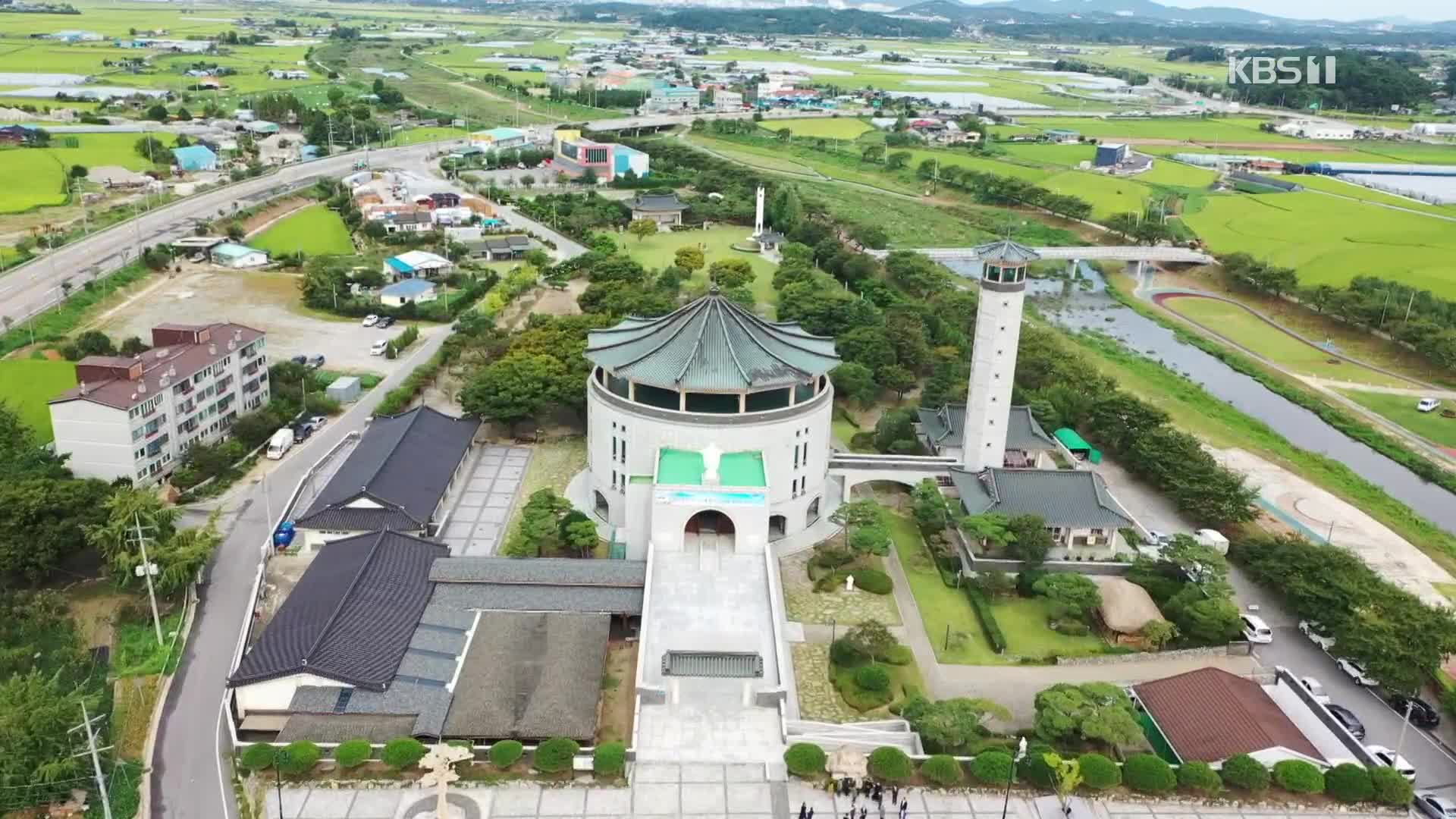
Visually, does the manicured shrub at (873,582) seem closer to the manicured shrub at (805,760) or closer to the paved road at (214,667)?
the manicured shrub at (805,760)

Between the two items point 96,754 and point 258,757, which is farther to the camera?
point 258,757

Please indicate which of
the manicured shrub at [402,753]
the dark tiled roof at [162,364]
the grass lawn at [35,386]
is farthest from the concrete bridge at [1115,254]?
the manicured shrub at [402,753]

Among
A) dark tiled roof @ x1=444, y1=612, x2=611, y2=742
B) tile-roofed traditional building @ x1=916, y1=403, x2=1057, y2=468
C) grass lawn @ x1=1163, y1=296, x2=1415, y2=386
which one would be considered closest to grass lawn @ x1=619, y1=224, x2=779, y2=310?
tile-roofed traditional building @ x1=916, y1=403, x2=1057, y2=468

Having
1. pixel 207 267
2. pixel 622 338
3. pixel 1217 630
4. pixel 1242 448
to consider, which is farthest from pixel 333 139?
pixel 1217 630

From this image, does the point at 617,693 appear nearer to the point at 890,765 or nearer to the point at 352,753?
the point at 352,753

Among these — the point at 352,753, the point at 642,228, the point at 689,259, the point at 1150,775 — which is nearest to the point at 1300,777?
the point at 1150,775

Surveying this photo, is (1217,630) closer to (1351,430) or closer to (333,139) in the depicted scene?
(1351,430)
